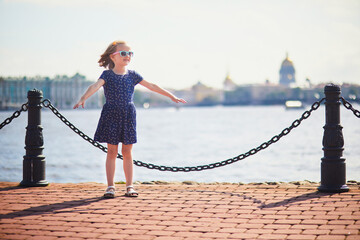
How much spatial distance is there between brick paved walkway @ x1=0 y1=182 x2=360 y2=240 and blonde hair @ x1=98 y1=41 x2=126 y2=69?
3.45ft

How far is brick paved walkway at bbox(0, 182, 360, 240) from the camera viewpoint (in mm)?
3223

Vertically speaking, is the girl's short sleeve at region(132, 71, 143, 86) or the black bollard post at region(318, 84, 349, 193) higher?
the girl's short sleeve at region(132, 71, 143, 86)

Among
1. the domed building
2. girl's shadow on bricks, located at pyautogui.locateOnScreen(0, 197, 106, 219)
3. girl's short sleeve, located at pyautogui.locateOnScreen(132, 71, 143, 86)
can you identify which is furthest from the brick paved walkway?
the domed building

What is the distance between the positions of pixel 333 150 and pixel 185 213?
1436 mm

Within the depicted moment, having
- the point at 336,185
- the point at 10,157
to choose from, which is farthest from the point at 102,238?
the point at 10,157

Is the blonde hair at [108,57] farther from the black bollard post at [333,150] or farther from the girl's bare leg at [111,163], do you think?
the black bollard post at [333,150]

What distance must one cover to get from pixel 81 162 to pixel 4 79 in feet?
411

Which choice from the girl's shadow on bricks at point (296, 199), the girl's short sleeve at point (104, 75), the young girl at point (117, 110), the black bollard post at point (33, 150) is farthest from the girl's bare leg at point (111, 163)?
the girl's shadow on bricks at point (296, 199)

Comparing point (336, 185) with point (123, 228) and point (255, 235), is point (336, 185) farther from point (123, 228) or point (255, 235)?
point (123, 228)

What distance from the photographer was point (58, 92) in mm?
136250

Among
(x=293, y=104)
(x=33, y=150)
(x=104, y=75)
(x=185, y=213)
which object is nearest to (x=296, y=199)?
(x=185, y=213)

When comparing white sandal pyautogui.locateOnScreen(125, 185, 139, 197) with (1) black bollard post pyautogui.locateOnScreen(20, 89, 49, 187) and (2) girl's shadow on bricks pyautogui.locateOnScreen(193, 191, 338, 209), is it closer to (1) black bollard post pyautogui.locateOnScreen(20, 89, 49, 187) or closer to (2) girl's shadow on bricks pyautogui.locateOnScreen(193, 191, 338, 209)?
(2) girl's shadow on bricks pyautogui.locateOnScreen(193, 191, 338, 209)

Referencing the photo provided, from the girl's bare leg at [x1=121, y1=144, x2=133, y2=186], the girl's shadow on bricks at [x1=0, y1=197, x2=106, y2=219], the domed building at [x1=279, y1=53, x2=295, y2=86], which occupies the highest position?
the domed building at [x1=279, y1=53, x2=295, y2=86]

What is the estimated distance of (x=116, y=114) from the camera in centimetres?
444
